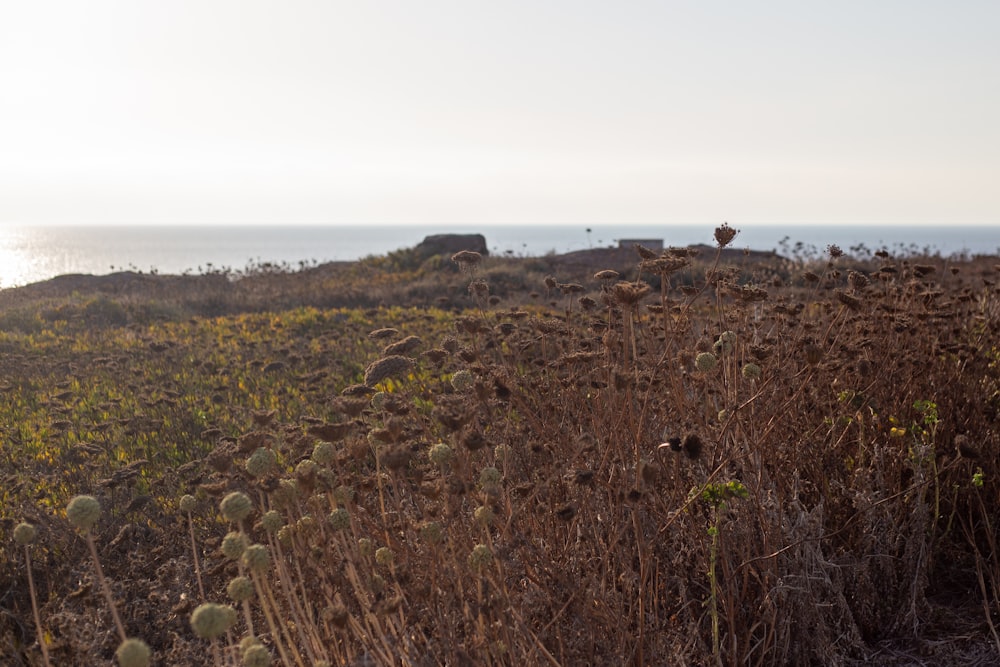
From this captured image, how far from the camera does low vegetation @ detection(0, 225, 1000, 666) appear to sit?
2.57 metres

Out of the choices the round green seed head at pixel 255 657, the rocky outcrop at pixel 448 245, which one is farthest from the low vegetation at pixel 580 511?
the rocky outcrop at pixel 448 245

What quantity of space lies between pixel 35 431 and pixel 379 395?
4.71m

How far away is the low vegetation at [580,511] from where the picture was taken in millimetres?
2570

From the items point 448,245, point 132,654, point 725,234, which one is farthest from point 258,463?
point 448,245

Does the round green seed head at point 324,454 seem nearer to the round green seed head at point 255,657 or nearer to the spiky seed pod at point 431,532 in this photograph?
the spiky seed pod at point 431,532

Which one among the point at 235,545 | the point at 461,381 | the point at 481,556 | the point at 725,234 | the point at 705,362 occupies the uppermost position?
the point at 725,234

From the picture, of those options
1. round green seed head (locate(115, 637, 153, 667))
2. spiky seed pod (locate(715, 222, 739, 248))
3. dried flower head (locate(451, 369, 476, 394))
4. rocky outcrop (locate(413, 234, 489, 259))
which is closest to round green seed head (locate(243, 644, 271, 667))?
round green seed head (locate(115, 637, 153, 667))

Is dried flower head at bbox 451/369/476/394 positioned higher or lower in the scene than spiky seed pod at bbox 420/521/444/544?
higher

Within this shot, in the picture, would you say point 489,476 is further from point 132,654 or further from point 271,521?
point 132,654

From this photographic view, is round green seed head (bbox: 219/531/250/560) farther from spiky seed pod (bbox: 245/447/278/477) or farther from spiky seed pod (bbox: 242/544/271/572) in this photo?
spiky seed pod (bbox: 245/447/278/477)

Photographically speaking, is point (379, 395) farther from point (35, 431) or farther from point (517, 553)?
point (35, 431)

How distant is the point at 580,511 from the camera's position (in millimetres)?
3139

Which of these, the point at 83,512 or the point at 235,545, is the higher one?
the point at 83,512

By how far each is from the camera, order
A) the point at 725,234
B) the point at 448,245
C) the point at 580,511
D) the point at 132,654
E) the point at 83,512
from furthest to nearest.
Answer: the point at 448,245
the point at 725,234
the point at 580,511
the point at 83,512
the point at 132,654
